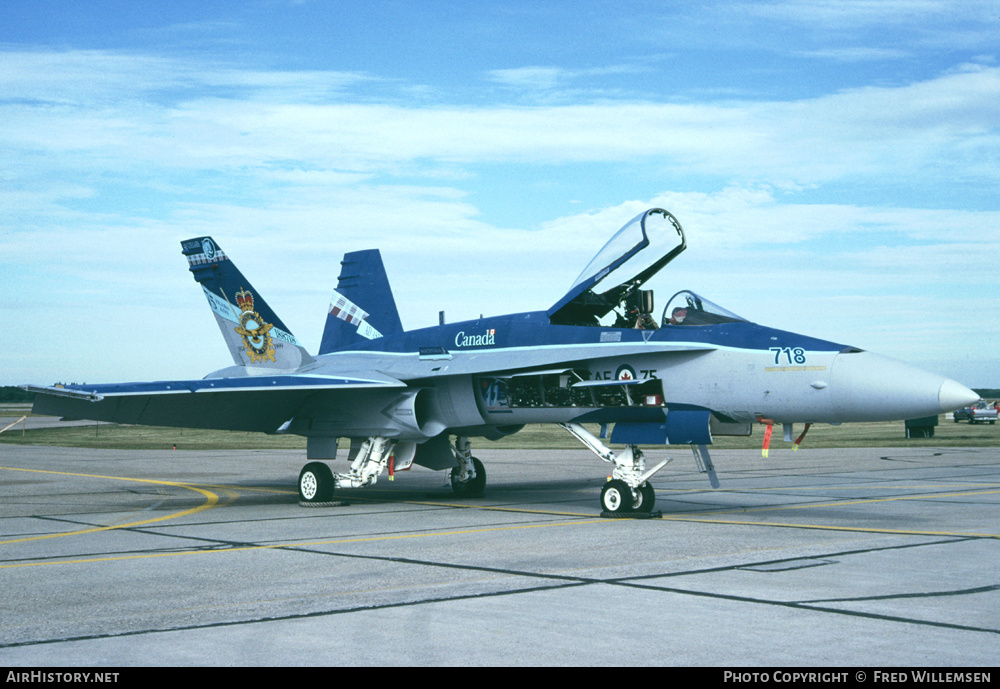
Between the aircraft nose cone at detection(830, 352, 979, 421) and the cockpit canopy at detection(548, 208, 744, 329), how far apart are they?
8.00ft

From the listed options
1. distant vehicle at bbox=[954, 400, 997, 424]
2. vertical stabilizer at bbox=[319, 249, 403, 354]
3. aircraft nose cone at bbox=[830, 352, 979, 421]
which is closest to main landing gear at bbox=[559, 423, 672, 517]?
aircraft nose cone at bbox=[830, 352, 979, 421]

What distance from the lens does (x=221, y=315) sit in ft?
61.5

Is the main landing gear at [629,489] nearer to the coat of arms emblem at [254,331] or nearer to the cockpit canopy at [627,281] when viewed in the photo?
the cockpit canopy at [627,281]

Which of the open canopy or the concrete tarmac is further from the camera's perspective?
the open canopy

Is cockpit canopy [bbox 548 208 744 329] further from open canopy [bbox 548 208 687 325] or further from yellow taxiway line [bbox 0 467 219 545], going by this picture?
yellow taxiway line [bbox 0 467 219 545]

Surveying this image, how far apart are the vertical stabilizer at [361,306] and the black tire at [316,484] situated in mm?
3889

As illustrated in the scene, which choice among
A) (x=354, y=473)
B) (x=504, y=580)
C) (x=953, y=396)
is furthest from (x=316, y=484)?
(x=953, y=396)

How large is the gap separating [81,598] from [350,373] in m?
8.74

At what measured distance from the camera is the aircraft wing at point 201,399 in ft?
45.9

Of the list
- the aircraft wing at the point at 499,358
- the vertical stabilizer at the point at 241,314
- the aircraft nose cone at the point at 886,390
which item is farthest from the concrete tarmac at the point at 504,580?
the vertical stabilizer at the point at 241,314

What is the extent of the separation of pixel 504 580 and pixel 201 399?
28.1ft

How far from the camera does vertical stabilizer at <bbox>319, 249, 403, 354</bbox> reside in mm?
18312

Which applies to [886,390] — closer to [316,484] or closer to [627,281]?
[627,281]

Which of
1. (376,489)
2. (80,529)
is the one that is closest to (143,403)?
(80,529)
